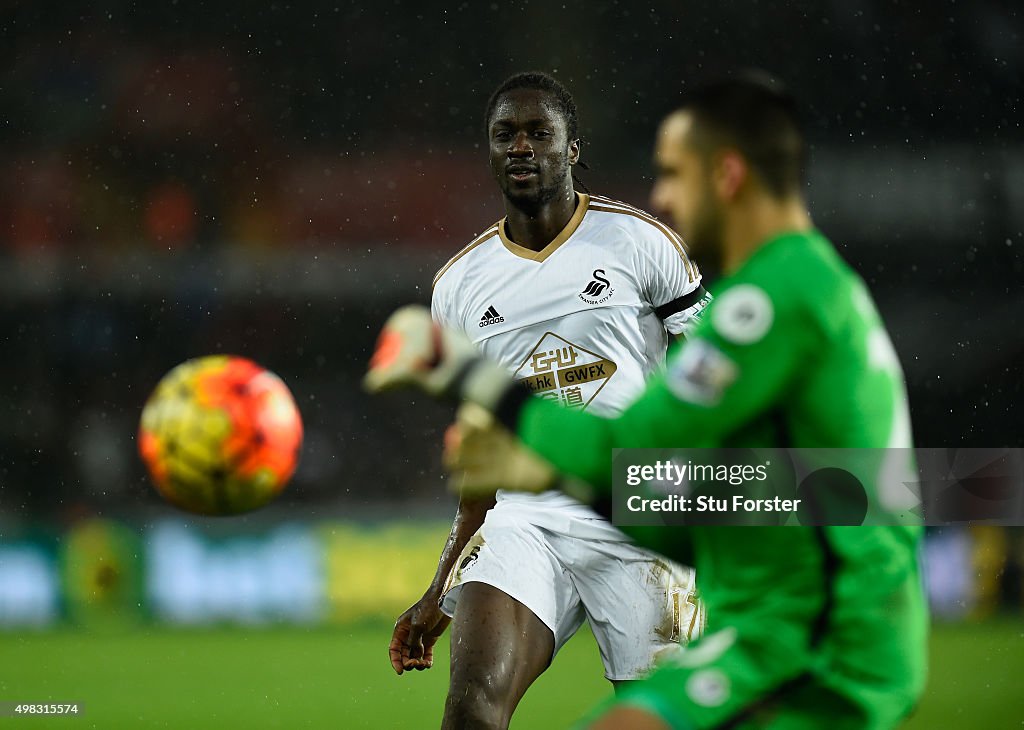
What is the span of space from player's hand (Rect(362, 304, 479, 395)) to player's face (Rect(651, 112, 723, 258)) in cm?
50

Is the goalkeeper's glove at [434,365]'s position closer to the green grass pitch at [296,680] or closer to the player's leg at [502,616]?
the player's leg at [502,616]

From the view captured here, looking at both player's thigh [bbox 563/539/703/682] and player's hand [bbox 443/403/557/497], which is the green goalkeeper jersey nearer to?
player's hand [bbox 443/403/557/497]

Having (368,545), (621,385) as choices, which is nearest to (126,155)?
(368,545)

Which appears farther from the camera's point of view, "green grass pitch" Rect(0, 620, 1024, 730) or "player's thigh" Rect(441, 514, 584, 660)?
"green grass pitch" Rect(0, 620, 1024, 730)

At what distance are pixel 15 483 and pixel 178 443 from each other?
36.1ft

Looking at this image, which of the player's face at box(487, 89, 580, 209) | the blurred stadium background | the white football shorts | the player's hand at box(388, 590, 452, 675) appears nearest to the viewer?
the white football shorts

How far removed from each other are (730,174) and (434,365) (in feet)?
2.20

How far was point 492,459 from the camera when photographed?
231 cm

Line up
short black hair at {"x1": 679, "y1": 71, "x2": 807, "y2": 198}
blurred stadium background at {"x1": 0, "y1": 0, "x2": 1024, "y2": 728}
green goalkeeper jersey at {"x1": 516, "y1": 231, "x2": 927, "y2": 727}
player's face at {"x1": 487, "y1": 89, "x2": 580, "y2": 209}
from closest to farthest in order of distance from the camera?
1. green goalkeeper jersey at {"x1": 516, "y1": 231, "x2": 927, "y2": 727}
2. short black hair at {"x1": 679, "y1": 71, "x2": 807, "y2": 198}
3. player's face at {"x1": 487, "y1": 89, "x2": 580, "y2": 209}
4. blurred stadium background at {"x1": 0, "y1": 0, "x2": 1024, "y2": 728}

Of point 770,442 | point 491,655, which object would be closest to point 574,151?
point 491,655

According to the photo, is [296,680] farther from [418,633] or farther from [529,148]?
[529,148]

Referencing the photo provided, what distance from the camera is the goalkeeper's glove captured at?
225 cm

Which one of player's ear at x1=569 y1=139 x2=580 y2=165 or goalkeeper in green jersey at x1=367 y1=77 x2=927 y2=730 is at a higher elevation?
player's ear at x1=569 y1=139 x2=580 y2=165

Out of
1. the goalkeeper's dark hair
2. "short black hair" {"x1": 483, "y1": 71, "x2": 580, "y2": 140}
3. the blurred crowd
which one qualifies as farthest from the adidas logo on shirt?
the blurred crowd
